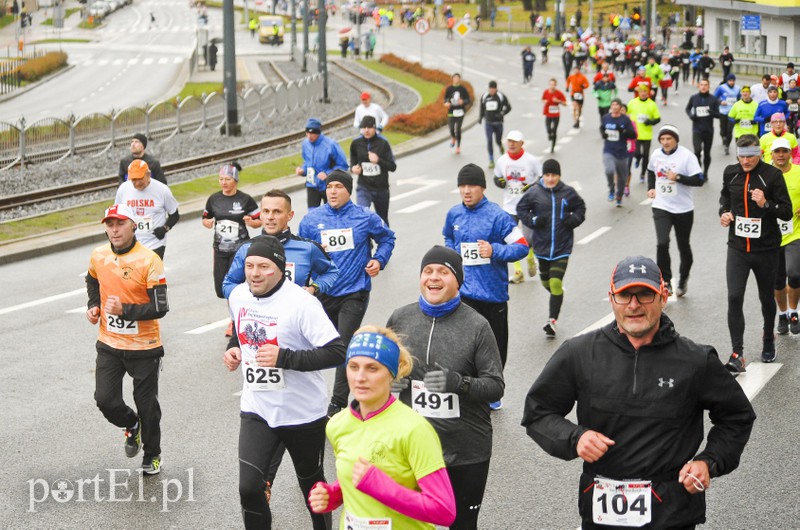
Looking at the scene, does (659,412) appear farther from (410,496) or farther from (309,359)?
(309,359)

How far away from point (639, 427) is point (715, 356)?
1.48 ft

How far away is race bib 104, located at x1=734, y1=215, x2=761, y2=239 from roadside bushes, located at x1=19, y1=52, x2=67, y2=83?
167 ft

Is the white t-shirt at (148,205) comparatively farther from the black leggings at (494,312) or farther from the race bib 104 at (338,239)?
the black leggings at (494,312)

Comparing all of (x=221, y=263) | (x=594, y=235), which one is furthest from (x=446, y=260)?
(x=594, y=235)

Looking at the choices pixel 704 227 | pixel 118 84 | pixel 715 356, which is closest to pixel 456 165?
pixel 704 227

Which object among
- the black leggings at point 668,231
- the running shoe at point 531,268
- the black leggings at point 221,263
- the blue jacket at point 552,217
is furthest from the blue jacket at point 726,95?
the black leggings at point 221,263

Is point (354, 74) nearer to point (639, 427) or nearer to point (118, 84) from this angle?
point (118, 84)

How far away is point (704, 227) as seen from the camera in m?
19.4

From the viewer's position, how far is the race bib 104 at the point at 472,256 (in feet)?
32.7

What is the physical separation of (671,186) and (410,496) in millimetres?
9508

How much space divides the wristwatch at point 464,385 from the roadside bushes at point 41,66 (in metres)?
54.4

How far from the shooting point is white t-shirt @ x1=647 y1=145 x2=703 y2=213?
1371 centimetres

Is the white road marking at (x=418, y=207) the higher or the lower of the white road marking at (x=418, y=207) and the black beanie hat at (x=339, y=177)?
the lower

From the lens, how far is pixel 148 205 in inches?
525
